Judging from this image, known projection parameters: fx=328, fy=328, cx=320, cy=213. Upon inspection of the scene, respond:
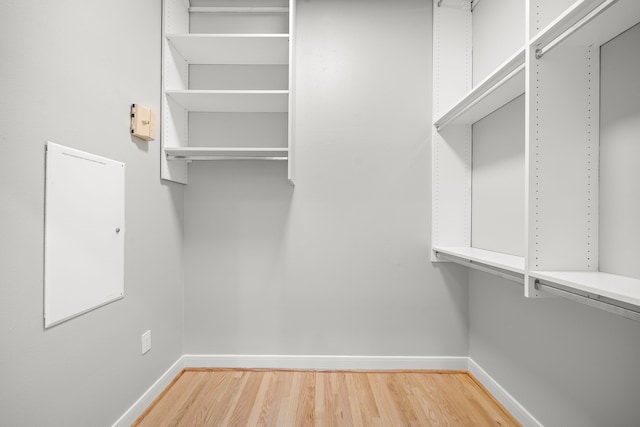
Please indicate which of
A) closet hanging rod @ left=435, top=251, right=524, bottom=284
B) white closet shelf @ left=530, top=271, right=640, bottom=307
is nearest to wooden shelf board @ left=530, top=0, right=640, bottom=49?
white closet shelf @ left=530, top=271, right=640, bottom=307

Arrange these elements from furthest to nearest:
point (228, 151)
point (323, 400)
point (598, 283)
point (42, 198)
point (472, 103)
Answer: point (228, 151) < point (323, 400) < point (472, 103) < point (42, 198) < point (598, 283)

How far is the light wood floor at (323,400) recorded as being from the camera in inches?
67.1

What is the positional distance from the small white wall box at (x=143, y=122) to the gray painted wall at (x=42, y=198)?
37 millimetres

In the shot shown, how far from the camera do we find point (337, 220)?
229 cm

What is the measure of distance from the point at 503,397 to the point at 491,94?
164 centimetres

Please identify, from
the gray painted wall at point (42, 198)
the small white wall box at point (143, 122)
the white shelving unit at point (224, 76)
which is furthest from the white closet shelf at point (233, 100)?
the small white wall box at point (143, 122)

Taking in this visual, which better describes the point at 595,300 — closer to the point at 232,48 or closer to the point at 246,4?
the point at 232,48

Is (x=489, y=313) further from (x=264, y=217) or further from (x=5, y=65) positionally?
(x=5, y=65)

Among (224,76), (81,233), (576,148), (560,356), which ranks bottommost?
(560,356)

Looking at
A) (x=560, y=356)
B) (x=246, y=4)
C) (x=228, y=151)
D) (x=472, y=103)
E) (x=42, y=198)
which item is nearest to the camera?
(x=42, y=198)

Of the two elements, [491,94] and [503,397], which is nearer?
[491,94]

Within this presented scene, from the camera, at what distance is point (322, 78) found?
90.3 inches

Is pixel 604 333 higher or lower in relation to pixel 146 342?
higher

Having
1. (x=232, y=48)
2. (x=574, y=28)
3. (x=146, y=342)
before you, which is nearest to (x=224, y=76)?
(x=232, y=48)
